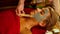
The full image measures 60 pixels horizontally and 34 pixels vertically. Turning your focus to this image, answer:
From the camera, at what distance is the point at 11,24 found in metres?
1.04

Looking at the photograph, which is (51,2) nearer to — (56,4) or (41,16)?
(56,4)

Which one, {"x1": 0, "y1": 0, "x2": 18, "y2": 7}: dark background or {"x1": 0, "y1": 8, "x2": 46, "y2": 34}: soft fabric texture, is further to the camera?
{"x1": 0, "y1": 0, "x2": 18, "y2": 7}: dark background

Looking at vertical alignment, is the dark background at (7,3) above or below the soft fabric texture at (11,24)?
above

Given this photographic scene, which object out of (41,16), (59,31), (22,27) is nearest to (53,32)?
(59,31)

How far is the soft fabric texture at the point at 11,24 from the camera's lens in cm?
100

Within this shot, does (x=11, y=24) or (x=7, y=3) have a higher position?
(x=7, y=3)

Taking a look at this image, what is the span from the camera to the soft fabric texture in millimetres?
1005

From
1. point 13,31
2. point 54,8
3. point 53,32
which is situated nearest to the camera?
point 13,31

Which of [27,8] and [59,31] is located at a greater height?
[27,8]

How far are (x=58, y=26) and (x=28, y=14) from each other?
277 mm

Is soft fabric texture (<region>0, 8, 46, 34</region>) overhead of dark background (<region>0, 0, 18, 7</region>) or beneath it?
beneath

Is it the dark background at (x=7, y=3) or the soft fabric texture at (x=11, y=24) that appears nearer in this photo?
the soft fabric texture at (x=11, y=24)

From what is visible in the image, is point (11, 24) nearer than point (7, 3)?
Yes

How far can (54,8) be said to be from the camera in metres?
1.24
